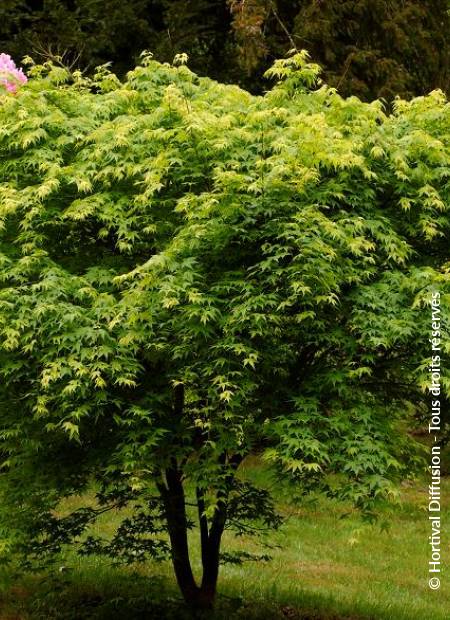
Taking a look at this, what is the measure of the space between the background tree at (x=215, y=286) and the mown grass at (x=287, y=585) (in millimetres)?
1260

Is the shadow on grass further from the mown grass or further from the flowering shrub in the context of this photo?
the flowering shrub

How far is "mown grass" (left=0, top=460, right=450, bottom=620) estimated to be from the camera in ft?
26.7

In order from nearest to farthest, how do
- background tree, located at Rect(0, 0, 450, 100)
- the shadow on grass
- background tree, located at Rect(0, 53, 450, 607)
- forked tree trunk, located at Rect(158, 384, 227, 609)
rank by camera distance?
1. background tree, located at Rect(0, 53, 450, 607)
2. forked tree trunk, located at Rect(158, 384, 227, 609)
3. the shadow on grass
4. background tree, located at Rect(0, 0, 450, 100)

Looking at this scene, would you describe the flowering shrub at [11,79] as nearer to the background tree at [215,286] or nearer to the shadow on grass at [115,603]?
the background tree at [215,286]

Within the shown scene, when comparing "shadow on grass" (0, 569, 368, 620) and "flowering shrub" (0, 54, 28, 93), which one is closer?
"flowering shrub" (0, 54, 28, 93)

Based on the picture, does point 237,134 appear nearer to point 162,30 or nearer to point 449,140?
point 449,140

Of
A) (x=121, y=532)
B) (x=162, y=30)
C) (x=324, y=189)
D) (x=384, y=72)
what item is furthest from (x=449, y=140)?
(x=162, y=30)

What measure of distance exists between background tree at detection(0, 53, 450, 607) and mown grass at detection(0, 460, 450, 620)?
1.26 meters

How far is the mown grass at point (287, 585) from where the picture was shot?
8125mm

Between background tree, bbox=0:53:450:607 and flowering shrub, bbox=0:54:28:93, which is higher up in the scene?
flowering shrub, bbox=0:54:28:93

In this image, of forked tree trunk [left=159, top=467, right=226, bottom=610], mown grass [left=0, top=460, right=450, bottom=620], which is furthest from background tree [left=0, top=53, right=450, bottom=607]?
mown grass [left=0, top=460, right=450, bottom=620]

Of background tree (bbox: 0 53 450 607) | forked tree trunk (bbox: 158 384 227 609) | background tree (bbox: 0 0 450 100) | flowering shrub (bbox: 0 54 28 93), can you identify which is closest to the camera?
background tree (bbox: 0 53 450 607)

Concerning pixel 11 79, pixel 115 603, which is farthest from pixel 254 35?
pixel 115 603

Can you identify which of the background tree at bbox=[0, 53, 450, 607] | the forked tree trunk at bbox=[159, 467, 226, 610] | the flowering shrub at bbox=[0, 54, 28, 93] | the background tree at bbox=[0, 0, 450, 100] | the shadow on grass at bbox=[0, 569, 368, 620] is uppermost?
the background tree at bbox=[0, 0, 450, 100]
